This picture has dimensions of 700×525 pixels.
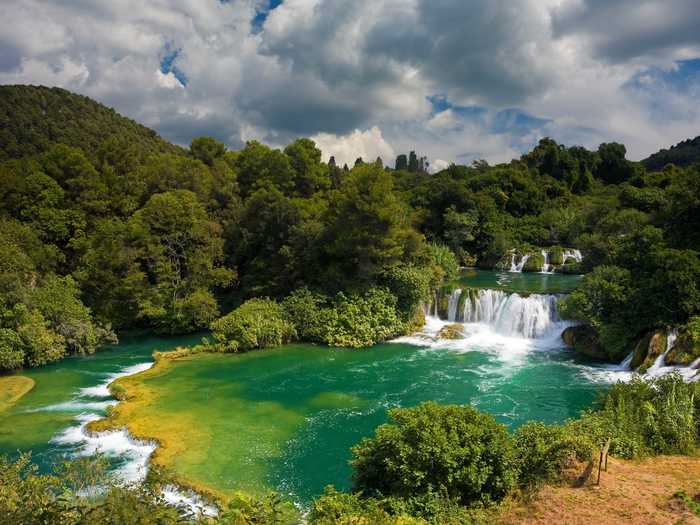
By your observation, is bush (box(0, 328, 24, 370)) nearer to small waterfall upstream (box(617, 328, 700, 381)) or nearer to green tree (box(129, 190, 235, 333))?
green tree (box(129, 190, 235, 333))

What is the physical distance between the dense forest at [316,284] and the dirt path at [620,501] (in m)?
0.66

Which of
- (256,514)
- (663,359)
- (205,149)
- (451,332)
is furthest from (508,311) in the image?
(205,149)

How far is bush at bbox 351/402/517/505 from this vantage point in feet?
31.1

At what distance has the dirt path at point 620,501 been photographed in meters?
8.66

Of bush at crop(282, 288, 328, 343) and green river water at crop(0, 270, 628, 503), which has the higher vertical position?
bush at crop(282, 288, 328, 343)

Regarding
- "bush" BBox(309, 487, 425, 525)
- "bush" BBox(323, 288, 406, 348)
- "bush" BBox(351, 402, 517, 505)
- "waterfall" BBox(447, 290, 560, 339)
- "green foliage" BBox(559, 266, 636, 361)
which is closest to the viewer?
"bush" BBox(309, 487, 425, 525)

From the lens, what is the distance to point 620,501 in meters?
9.16

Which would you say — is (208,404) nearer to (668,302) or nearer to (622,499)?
(622,499)

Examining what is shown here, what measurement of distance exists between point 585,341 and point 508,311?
15.1 ft

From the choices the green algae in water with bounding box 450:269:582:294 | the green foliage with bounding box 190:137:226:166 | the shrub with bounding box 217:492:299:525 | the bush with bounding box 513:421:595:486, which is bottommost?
the shrub with bounding box 217:492:299:525

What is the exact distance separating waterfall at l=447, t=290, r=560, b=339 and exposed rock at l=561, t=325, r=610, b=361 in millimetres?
1509

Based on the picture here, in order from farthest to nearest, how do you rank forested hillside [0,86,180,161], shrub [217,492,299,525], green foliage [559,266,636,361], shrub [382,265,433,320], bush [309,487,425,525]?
forested hillside [0,86,180,161]
shrub [382,265,433,320]
green foliage [559,266,636,361]
shrub [217,492,299,525]
bush [309,487,425,525]

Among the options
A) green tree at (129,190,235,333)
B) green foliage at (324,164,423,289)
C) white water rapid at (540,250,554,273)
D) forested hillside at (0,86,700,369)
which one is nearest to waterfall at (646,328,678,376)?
forested hillside at (0,86,700,369)

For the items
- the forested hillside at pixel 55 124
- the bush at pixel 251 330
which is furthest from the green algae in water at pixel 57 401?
the forested hillside at pixel 55 124
